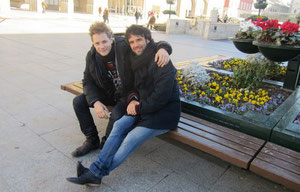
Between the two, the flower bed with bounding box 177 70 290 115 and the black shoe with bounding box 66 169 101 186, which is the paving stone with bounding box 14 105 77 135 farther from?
the flower bed with bounding box 177 70 290 115

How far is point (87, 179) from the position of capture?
2.16 metres

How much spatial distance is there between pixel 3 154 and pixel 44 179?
66 centimetres

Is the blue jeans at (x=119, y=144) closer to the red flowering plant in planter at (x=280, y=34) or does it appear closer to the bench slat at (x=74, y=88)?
the bench slat at (x=74, y=88)

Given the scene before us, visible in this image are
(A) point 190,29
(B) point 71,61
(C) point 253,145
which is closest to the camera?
(C) point 253,145

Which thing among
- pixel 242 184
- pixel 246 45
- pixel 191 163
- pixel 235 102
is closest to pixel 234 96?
pixel 235 102

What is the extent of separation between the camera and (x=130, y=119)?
2.52m

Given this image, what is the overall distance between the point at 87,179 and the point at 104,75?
3.64ft

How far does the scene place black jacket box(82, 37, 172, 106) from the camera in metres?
2.57

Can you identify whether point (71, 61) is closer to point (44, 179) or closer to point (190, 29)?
point (44, 179)

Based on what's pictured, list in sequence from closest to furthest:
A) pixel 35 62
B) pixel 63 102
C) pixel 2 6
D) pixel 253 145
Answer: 1. pixel 253 145
2. pixel 63 102
3. pixel 35 62
4. pixel 2 6

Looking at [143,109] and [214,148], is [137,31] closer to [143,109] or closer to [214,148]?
[143,109]

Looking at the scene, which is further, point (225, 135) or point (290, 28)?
point (290, 28)

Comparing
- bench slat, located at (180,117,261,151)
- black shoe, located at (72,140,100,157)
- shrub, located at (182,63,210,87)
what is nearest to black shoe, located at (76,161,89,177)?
black shoe, located at (72,140,100,157)

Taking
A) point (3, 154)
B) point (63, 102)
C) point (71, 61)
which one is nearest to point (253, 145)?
point (3, 154)
